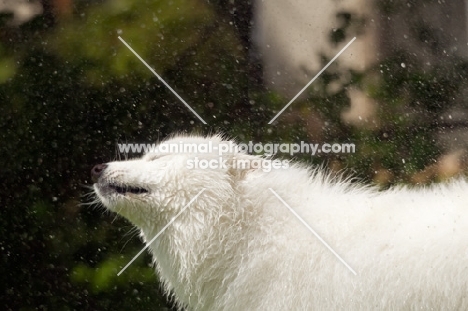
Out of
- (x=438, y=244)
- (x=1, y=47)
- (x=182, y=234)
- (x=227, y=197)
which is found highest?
(x=438, y=244)

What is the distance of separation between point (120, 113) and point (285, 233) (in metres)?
2.54

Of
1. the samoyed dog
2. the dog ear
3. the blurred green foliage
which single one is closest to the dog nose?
the samoyed dog

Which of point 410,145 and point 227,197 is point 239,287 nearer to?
point 227,197

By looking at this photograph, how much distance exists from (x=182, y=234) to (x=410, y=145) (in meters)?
2.64

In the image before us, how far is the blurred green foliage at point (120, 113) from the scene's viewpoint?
473 centimetres

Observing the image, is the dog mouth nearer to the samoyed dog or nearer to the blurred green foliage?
the samoyed dog

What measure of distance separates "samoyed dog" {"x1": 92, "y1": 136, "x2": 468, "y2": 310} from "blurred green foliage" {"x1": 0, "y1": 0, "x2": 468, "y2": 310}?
1745mm

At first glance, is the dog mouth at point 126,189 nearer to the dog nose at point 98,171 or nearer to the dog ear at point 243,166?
the dog nose at point 98,171

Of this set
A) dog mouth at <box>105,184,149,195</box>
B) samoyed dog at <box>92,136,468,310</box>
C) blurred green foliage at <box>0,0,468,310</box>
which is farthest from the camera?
blurred green foliage at <box>0,0,468,310</box>

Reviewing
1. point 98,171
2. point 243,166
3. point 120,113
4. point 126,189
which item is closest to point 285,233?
point 243,166

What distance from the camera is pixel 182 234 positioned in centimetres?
290

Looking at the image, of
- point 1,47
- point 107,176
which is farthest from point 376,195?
point 1,47

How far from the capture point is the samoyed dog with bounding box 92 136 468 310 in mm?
2316

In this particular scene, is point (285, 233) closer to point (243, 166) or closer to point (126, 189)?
point (243, 166)
